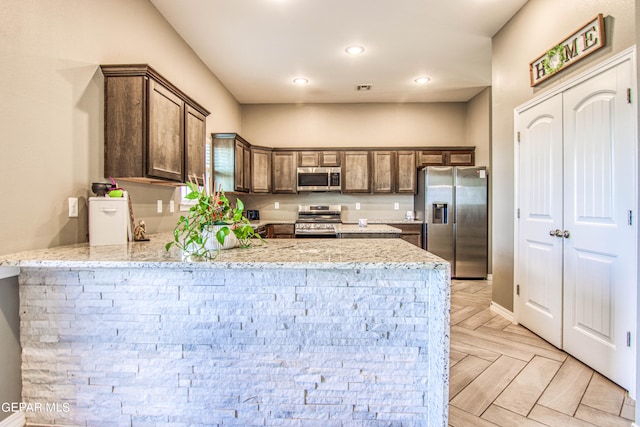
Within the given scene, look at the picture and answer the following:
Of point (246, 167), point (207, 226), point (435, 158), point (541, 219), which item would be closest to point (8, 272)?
point (207, 226)

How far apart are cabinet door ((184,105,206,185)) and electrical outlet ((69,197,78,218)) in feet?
2.79

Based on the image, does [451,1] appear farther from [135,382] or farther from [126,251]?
[135,382]

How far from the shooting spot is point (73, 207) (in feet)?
6.08

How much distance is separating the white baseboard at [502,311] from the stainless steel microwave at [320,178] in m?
Result: 2.78

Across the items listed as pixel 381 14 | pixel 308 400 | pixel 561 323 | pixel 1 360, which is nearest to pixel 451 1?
pixel 381 14

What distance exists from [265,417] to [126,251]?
112 cm

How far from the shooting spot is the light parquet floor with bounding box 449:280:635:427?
1.61 metres

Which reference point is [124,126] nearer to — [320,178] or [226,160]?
[226,160]

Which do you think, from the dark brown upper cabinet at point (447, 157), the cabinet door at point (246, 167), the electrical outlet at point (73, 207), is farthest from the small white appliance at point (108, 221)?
the dark brown upper cabinet at point (447, 157)

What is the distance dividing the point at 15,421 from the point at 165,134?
6.08ft

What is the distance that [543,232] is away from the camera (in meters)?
2.50

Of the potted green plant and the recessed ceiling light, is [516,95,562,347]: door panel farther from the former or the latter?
the potted green plant

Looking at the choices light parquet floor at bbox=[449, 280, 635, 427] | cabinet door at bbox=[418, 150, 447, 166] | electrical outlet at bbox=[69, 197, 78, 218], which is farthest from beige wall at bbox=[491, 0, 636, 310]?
electrical outlet at bbox=[69, 197, 78, 218]

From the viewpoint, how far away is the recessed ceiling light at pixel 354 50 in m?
3.38
